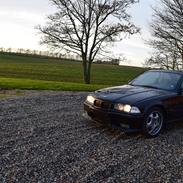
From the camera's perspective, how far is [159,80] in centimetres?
728

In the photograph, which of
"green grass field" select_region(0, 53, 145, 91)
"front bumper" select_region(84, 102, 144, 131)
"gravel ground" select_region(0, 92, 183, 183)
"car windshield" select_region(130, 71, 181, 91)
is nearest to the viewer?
"gravel ground" select_region(0, 92, 183, 183)

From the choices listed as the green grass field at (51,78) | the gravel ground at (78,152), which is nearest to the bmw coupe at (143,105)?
the gravel ground at (78,152)

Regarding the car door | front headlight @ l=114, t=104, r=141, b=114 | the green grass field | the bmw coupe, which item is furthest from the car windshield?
the green grass field

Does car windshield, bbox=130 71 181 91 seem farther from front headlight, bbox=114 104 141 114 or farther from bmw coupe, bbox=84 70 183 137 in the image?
front headlight, bbox=114 104 141 114

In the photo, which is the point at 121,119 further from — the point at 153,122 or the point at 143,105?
the point at 153,122

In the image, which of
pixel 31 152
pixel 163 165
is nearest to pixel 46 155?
pixel 31 152

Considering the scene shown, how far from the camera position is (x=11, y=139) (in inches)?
215

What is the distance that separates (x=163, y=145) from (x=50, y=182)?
2.78m

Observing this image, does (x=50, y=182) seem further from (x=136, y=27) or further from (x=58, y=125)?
(x=136, y=27)

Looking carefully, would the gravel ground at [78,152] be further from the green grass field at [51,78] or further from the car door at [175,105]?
the green grass field at [51,78]

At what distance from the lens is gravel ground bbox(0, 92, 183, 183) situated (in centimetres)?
414

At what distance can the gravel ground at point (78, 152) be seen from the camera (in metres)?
4.14

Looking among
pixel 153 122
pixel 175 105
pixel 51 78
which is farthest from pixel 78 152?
pixel 51 78

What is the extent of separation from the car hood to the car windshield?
0.31 metres
